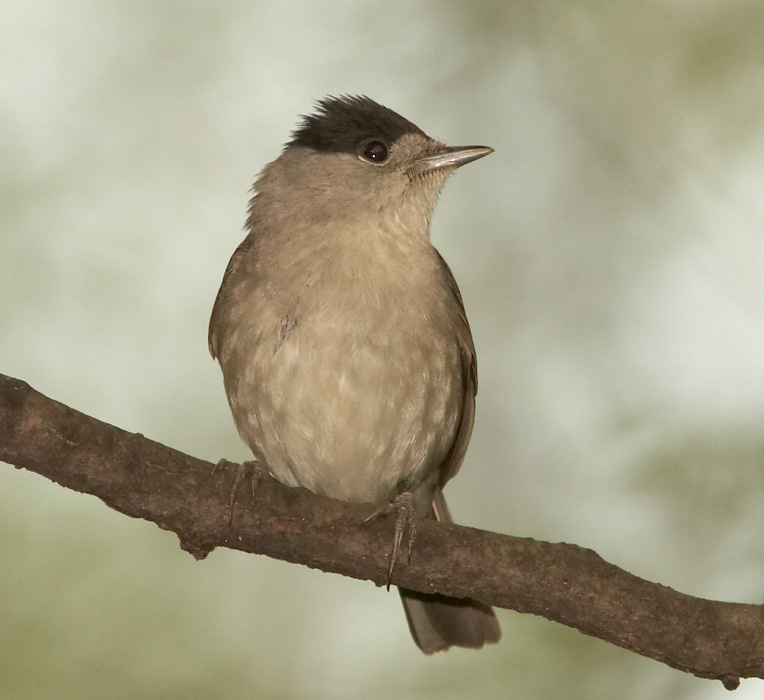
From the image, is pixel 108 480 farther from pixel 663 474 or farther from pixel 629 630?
pixel 663 474

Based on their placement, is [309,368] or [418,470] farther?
[418,470]

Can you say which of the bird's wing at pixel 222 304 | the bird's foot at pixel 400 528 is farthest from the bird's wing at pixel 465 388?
the bird's foot at pixel 400 528

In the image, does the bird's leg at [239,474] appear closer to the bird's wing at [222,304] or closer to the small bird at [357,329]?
the small bird at [357,329]

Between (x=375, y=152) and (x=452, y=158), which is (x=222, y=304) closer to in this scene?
(x=375, y=152)

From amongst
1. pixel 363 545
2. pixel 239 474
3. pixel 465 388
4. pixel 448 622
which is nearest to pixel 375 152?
pixel 465 388

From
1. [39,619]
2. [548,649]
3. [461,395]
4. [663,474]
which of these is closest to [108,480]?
[39,619]

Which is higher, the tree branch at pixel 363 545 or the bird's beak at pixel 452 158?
the bird's beak at pixel 452 158
